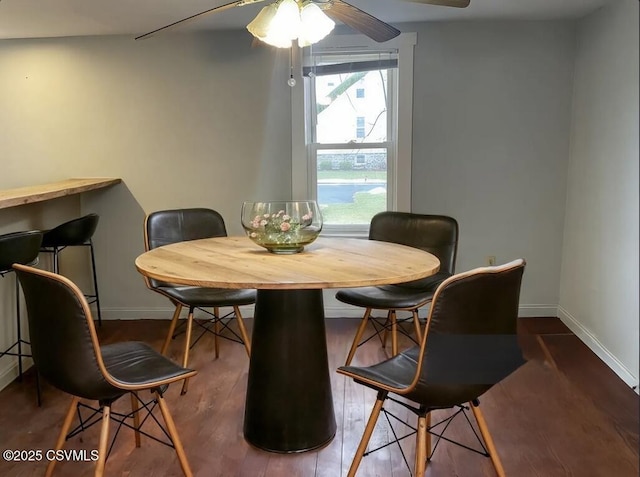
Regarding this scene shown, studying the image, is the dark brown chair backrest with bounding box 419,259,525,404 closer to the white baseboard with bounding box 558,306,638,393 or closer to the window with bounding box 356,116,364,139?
the white baseboard with bounding box 558,306,638,393

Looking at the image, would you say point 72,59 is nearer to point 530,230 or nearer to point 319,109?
point 319,109

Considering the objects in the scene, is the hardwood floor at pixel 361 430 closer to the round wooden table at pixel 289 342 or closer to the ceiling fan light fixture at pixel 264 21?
the round wooden table at pixel 289 342

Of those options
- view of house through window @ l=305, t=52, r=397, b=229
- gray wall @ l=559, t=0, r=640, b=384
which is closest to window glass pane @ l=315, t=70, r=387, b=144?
Result: view of house through window @ l=305, t=52, r=397, b=229

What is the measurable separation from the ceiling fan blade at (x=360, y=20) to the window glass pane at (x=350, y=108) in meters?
1.34

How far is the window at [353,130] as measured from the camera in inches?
148

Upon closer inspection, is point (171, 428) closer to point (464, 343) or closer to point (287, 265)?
point (287, 265)

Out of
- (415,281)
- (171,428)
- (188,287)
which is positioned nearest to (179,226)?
(188,287)

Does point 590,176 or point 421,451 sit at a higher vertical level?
point 590,176

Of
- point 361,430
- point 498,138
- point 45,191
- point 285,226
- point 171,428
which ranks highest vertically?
point 498,138

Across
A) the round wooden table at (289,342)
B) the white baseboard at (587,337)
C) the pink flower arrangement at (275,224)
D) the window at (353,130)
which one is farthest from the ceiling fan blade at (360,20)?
the white baseboard at (587,337)

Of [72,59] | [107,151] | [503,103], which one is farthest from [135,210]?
[503,103]

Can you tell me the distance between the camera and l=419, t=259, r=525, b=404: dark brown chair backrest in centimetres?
154

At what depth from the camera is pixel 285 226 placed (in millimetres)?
2285

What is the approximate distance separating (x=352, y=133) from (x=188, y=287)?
1686 millimetres
